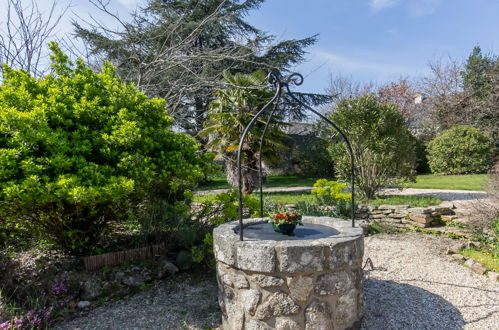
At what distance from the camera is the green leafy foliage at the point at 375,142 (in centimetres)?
776

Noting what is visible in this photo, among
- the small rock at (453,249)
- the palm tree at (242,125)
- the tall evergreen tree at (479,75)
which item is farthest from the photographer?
the tall evergreen tree at (479,75)

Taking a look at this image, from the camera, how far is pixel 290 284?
8.22 ft

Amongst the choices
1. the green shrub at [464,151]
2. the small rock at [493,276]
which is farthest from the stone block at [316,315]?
the green shrub at [464,151]

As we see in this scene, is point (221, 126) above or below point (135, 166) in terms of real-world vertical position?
above

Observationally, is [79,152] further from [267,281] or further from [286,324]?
[286,324]

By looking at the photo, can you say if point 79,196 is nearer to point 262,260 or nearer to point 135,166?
point 135,166

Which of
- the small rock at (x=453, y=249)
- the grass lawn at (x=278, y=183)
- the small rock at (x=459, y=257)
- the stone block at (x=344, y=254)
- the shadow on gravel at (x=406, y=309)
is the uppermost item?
the grass lawn at (x=278, y=183)

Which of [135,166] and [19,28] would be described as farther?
[19,28]

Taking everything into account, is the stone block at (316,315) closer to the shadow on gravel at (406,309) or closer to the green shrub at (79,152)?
the shadow on gravel at (406,309)

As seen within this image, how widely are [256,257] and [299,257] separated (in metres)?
0.35

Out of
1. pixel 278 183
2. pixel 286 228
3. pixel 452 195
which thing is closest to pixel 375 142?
pixel 452 195

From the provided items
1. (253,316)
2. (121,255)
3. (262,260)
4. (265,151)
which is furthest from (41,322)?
(265,151)

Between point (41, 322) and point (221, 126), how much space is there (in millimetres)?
6848

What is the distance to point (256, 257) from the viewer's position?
8.26 feet
